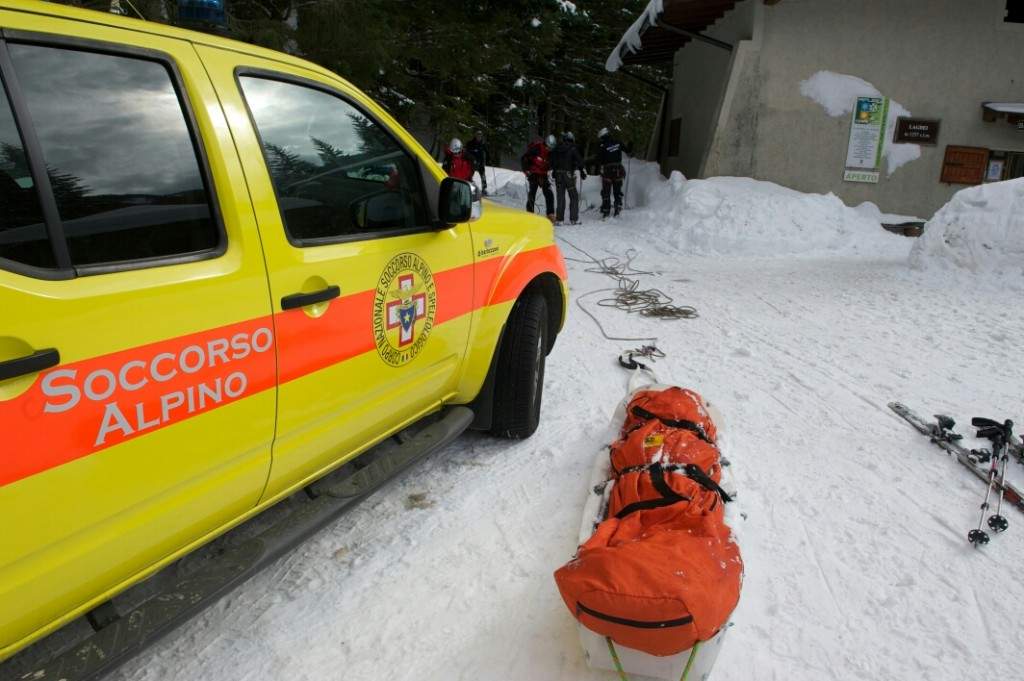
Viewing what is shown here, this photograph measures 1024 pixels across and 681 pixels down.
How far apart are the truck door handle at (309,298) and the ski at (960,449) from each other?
3.18m

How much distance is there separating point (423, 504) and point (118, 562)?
5.16 feet

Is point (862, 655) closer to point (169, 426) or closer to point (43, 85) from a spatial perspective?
point (169, 426)

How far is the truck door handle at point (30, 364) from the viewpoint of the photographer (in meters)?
1.27

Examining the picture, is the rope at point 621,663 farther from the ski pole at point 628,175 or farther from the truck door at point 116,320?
the ski pole at point 628,175

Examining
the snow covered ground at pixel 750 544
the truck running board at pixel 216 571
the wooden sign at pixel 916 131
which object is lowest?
the snow covered ground at pixel 750 544

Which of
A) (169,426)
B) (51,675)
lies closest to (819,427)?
(169,426)

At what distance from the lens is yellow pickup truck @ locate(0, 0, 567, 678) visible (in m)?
1.39

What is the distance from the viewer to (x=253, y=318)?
1826mm

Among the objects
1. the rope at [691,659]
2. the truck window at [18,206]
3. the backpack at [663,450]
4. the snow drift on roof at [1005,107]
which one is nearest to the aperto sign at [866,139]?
the snow drift on roof at [1005,107]

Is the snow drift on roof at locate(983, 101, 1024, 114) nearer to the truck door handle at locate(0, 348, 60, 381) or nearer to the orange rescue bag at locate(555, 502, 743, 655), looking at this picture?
the orange rescue bag at locate(555, 502, 743, 655)

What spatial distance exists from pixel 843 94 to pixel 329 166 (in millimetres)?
12434

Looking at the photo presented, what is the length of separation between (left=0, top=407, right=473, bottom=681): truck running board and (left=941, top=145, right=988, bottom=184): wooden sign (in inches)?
517

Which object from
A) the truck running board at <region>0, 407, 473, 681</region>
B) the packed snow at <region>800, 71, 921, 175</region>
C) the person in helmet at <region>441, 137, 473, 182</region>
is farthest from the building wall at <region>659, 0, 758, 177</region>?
the truck running board at <region>0, 407, 473, 681</region>

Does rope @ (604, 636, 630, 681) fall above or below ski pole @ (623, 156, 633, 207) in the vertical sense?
below
